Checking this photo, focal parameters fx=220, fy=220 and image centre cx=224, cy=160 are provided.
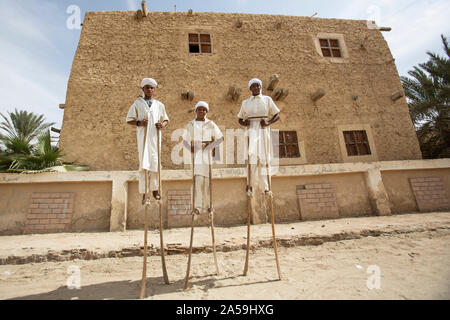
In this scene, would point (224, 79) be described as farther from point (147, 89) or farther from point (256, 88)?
point (147, 89)

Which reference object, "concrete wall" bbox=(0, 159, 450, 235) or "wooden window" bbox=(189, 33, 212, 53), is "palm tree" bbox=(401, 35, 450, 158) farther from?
"wooden window" bbox=(189, 33, 212, 53)

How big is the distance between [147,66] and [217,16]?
3.57 meters

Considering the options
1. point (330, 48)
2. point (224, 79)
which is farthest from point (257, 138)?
point (330, 48)

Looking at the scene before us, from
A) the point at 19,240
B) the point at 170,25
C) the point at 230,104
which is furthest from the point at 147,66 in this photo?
the point at 19,240

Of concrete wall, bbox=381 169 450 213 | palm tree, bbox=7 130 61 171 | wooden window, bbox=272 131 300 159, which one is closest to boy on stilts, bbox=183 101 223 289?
palm tree, bbox=7 130 61 171

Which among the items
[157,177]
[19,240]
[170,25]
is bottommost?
[19,240]

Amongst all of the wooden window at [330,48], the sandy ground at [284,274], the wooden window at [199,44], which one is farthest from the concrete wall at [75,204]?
the wooden window at [330,48]

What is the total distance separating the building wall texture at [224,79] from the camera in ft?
23.1

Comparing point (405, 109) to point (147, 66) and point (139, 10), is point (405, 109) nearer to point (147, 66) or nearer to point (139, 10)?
point (147, 66)

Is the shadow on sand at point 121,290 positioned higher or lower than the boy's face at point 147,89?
lower

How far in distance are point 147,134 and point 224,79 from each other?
585cm

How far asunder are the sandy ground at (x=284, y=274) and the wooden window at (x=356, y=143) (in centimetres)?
417

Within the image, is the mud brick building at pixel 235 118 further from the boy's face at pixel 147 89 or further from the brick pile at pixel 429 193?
Result: the boy's face at pixel 147 89

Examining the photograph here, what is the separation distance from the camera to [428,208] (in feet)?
18.9
